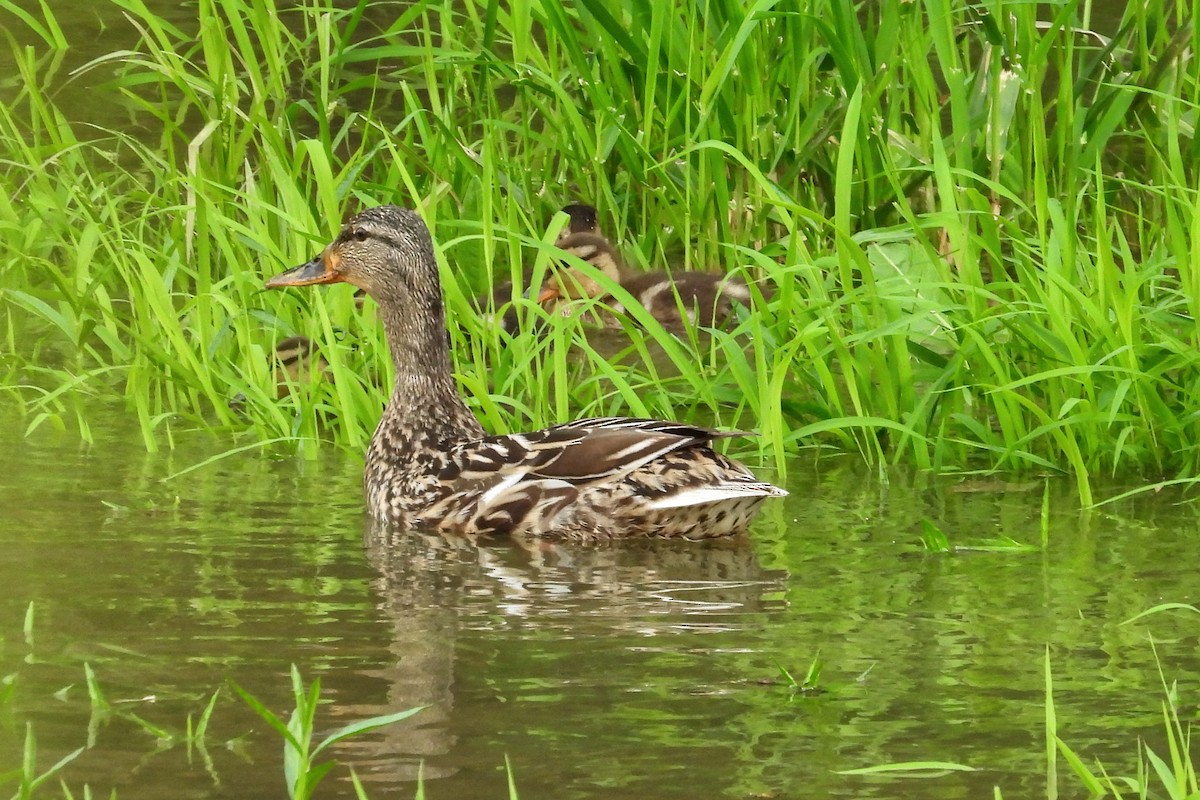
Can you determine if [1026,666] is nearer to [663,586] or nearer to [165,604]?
[663,586]

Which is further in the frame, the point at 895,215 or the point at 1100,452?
the point at 895,215

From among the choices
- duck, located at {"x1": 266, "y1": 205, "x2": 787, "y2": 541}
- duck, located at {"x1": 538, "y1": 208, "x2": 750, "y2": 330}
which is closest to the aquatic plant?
duck, located at {"x1": 266, "y1": 205, "x2": 787, "y2": 541}

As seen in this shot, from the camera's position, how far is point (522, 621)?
393 centimetres

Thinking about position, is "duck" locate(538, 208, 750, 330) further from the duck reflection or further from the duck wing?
the duck reflection

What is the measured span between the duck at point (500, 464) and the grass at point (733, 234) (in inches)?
8.8

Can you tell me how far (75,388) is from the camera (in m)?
5.93

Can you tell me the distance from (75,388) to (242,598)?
6.71 feet

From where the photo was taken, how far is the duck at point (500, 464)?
4.75 m

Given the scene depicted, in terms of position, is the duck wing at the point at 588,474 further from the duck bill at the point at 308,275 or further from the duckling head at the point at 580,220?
the duckling head at the point at 580,220

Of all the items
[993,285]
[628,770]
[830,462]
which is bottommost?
[628,770]

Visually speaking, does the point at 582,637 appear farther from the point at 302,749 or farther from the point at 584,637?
the point at 302,749

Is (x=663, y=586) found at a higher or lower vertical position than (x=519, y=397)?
lower

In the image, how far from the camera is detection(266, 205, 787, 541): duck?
4754mm

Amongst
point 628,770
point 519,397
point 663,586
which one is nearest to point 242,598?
point 663,586
